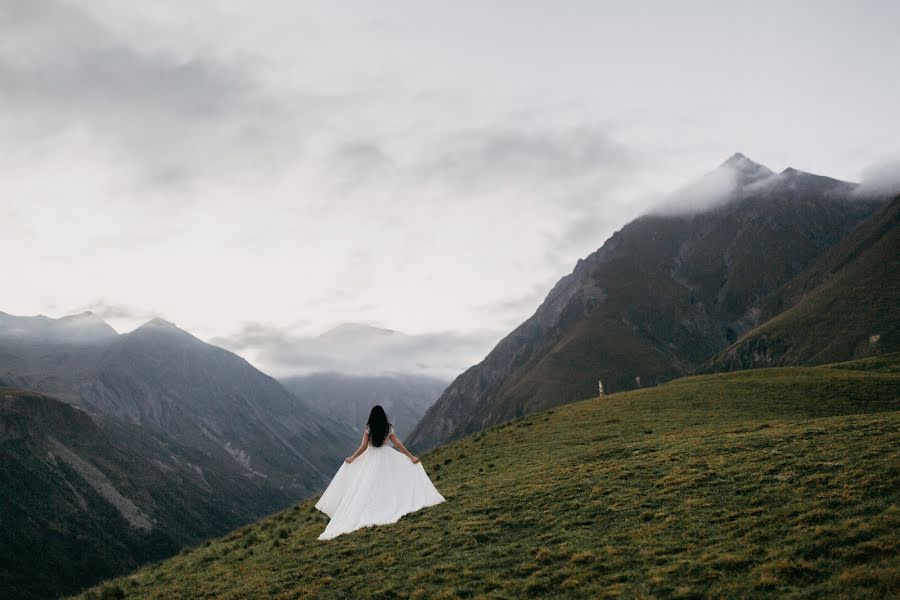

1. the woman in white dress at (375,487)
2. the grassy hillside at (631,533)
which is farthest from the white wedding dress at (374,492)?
the grassy hillside at (631,533)

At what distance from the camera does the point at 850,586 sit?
10.5m

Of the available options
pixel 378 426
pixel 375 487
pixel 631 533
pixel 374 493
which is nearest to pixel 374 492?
pixel 374 493

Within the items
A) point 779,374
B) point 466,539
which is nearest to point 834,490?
point 466,539

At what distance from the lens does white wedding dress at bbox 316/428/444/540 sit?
21047mm

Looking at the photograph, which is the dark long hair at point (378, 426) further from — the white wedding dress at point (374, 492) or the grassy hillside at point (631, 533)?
the grassy hillside at point (631, 533)

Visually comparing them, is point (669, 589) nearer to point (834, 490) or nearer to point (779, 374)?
point (834, 490)

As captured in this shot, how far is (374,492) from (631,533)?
993 cm

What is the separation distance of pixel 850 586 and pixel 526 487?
15292mm

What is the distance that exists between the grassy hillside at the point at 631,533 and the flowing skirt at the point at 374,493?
0.62 m

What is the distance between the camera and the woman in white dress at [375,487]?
2106 centimetres

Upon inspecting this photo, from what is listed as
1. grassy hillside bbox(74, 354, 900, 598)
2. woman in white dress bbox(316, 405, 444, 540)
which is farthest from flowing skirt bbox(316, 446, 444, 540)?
grassy hillside bbox(74, 354, 900, 598)

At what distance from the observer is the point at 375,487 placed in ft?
70.8

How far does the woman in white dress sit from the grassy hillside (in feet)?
2.12

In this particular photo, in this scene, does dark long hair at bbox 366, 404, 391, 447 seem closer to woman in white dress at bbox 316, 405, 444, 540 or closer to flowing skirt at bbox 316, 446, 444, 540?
woman in white dress at bbox 316, 405, 444, 540
